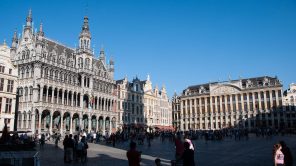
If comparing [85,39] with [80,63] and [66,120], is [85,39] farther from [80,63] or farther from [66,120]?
[66,120]

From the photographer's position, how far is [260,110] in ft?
328

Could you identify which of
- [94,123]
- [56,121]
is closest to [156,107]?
[94,123]

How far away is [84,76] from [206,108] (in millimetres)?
57110

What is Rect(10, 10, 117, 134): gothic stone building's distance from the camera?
58.4 meters

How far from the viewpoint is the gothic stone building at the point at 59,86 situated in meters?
58.4

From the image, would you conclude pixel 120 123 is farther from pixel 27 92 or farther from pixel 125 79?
pixel 27 92

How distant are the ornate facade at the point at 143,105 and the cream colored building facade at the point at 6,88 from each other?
3705 centimetres

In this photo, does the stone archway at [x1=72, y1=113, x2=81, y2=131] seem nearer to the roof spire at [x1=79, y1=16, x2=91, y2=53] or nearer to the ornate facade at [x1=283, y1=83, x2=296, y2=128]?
the roof spire at [x1=79, y1=16, x2=91, y2=53]

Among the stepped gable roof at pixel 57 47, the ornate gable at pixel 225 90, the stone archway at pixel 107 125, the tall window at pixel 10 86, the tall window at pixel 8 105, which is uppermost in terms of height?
the stepped gable roof at pixel 57 47

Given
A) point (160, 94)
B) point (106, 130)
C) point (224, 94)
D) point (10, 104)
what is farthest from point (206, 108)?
point (10, 104)

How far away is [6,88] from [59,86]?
13589mm

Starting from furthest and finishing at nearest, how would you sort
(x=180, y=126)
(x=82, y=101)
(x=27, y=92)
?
(x=180, y=126) → (x=82, y=101) → (x=27, y=92)

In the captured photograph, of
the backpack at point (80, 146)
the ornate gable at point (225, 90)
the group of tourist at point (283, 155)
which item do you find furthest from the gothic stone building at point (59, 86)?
the group of tourist at point (283, 155)

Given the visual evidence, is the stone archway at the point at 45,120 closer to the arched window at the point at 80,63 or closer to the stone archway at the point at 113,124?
the arched window at the point at 80,63
